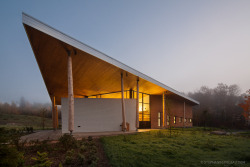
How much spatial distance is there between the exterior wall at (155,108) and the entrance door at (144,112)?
648 millimetres

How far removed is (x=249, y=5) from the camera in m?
11.6

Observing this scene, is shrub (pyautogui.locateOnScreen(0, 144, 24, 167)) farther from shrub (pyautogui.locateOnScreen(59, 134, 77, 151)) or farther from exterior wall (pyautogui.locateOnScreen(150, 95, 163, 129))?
exterior wall (pyautogui.locateOnScreen(150, 95, 163, 129))

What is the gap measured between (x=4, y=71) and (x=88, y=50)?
22100 centimetres

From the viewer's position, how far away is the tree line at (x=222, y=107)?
30828 millimetres

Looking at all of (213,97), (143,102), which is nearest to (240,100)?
(213,97)

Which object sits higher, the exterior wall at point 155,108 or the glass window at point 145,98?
the glass window at point 145,98

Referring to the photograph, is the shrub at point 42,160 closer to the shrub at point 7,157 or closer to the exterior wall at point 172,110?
the shrub at point 7,157

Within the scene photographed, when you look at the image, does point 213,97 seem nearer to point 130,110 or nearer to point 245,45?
point 130,110

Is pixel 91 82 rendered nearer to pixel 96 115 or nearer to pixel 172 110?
pixel 96 115

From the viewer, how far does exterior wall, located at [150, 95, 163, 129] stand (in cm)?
1932

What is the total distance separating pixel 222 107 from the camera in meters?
39.3

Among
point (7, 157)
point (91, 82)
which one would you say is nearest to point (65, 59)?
point (91, 82)

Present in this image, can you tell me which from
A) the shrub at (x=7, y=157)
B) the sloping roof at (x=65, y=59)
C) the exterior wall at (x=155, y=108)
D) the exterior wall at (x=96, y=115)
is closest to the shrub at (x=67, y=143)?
the shrub at (x=7, y=157)

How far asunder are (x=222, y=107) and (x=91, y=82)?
38595 millimetres
